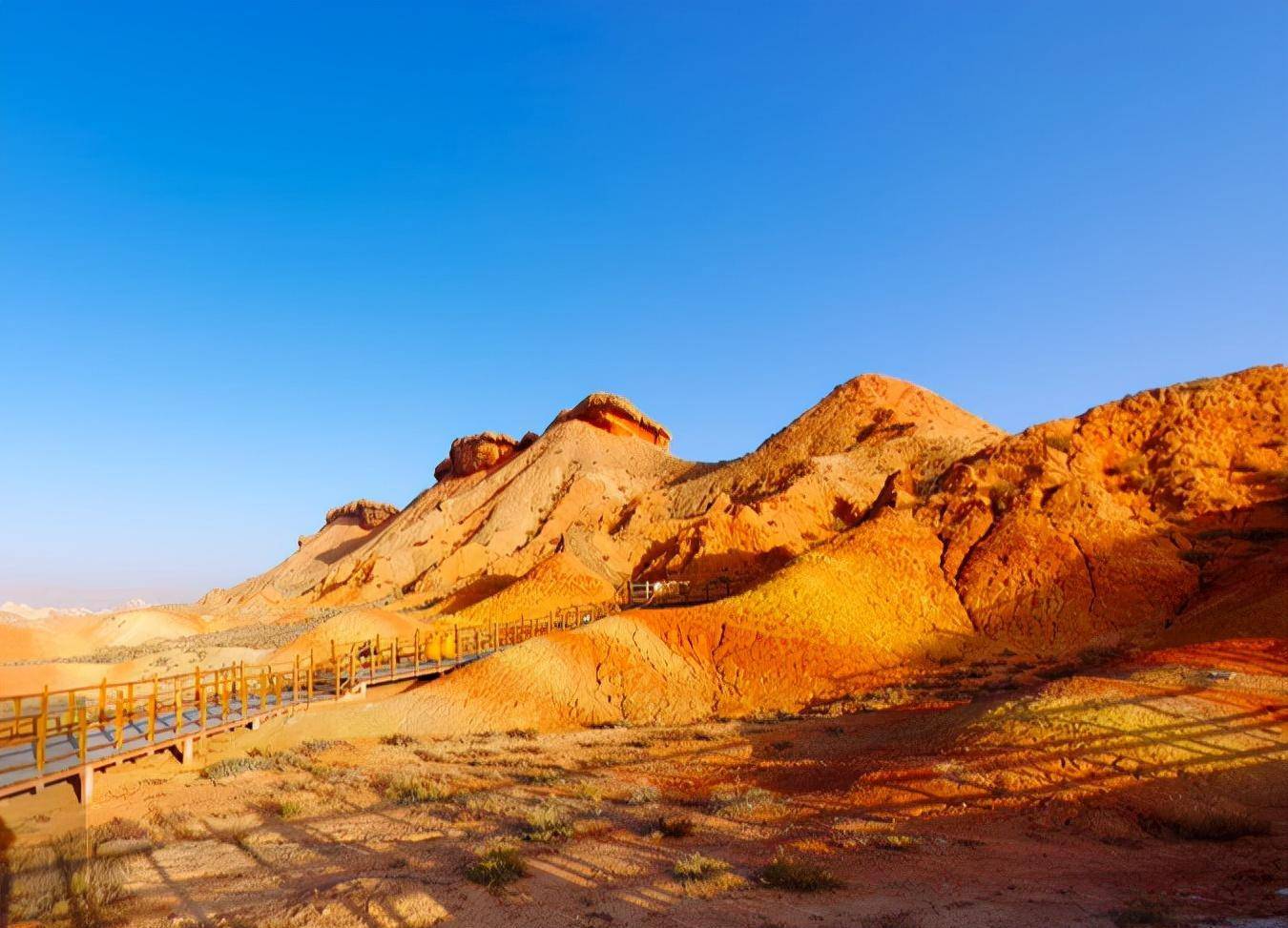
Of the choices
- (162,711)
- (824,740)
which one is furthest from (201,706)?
(824,740)

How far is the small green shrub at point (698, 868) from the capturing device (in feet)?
27.7

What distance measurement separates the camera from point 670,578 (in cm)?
4116

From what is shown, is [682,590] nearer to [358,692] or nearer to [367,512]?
[358,692]

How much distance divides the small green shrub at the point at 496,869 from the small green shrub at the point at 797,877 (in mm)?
2812

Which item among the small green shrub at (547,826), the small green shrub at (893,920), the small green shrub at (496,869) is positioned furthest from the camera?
the small green shrub at (547,826)

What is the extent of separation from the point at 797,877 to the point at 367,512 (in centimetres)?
9784

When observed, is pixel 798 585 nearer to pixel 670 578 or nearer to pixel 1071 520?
pixel 1071 520

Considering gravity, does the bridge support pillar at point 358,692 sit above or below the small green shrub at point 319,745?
above

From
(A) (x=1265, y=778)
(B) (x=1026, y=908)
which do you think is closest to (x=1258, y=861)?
(A) (x=1265, y=778)

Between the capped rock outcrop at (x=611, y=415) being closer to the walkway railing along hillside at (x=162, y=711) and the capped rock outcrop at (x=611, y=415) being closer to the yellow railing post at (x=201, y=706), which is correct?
the walkway railing along hillside at (x=162, y=711)

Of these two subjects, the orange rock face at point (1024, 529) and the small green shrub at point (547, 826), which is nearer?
the small green shrub at point (547, 826)

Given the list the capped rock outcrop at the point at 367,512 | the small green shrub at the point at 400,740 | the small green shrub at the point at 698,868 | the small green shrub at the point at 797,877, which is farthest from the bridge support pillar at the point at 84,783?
the capped rock outcrop at the point at 367,512

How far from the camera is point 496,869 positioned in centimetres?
855

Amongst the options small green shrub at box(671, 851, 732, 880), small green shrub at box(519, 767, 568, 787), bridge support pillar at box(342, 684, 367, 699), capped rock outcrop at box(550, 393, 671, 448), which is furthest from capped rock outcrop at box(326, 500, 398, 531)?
small green shrub at box(671, 851, 732, 880)
